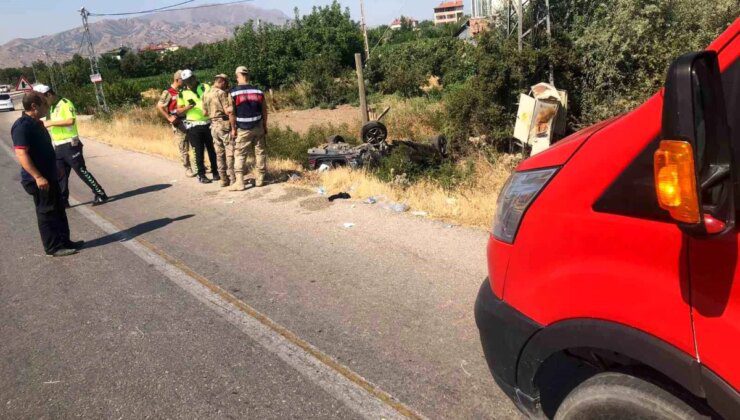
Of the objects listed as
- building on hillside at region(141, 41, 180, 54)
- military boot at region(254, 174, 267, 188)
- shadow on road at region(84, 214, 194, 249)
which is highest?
building on hillside at region(141, 41, 180, 54)

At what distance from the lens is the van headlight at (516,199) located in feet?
7.06

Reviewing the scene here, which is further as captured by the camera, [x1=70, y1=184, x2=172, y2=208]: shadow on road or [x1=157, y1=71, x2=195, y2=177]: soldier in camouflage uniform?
[x1=157, y1=71, x2=195, y2=177]: soldier in camouflage uniform

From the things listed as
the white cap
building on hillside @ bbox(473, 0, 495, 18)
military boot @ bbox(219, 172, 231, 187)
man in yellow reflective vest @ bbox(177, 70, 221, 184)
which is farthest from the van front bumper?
building on hillside @ bbox(473, 0, 495, 18)

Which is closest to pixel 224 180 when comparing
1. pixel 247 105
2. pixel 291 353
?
pixel 247 105

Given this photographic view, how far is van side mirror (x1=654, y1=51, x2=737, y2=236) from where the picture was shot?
143 cm

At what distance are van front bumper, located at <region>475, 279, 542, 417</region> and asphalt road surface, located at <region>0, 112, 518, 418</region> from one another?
0.59m

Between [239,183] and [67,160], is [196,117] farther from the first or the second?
[67,160]

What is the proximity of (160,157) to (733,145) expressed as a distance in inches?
539

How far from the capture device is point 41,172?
5.87 metres

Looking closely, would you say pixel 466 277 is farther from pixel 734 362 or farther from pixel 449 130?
pixel 449 130

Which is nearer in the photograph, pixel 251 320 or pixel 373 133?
pixel 251 320

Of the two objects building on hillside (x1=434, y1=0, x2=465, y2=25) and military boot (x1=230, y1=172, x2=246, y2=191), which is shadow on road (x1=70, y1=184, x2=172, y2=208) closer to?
military boot (x1=230, y1=172, x2=246, y2=191)

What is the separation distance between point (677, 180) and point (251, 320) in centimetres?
330

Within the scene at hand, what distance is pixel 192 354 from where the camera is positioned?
365cm
